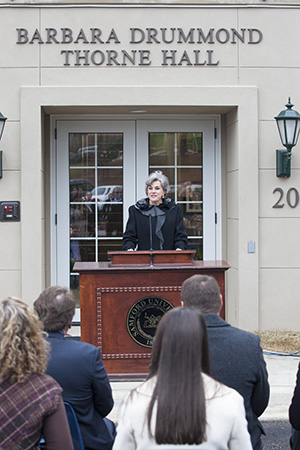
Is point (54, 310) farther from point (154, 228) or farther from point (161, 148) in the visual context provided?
point (161, 148)

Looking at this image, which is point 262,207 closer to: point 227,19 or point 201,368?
point 227,19

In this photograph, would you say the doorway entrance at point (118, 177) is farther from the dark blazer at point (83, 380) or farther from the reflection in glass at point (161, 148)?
the dark blazer at point (83, 380)

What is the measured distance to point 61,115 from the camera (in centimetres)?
844

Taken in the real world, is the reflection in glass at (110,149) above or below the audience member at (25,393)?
above

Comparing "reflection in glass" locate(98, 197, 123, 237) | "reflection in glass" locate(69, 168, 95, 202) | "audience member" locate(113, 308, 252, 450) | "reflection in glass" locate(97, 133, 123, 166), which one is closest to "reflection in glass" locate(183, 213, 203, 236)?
"reflection in glass" locate(98, 197, 123, 237)

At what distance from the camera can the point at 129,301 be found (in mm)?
5703

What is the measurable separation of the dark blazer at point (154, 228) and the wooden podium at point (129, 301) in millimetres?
709

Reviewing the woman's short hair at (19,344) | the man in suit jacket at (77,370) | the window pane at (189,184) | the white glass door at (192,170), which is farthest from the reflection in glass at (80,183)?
the woman's short hair at (19,344)

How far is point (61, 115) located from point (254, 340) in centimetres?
602

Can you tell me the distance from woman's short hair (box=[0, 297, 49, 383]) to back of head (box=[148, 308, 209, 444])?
1.85 ft

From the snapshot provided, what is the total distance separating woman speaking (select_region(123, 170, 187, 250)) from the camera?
21.1 feet

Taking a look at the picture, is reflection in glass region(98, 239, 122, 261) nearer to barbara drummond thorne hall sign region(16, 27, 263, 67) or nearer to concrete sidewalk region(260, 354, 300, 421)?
barbara drummond thorne hall sign region(16, 27, 263, 67)

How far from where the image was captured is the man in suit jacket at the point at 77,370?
3.11m

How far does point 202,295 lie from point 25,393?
3.37ft
